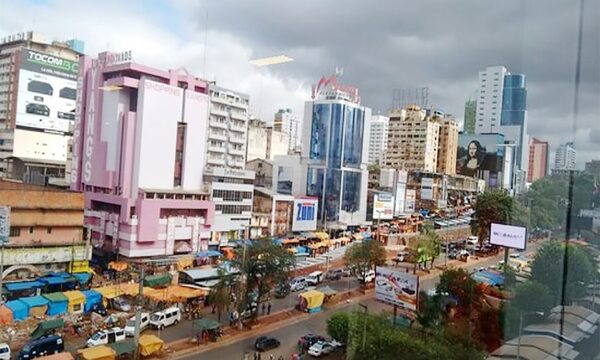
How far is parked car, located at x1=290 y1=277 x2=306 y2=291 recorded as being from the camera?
5.30m

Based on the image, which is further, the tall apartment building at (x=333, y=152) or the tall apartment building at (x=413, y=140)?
the tall apartment building at (x=413, y=140)

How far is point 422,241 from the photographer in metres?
6.03

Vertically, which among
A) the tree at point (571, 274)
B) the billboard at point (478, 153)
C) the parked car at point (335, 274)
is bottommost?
the parked car at point (335, 274)

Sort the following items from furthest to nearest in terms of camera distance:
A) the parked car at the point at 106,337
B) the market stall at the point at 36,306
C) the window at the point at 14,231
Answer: the window at the point at 14,231, the market stall at the point at 36,306, the parked car at the point at 106,337

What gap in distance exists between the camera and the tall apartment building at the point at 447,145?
11.3 meters

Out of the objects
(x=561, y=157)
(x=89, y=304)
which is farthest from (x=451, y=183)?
(x=561, y=157)

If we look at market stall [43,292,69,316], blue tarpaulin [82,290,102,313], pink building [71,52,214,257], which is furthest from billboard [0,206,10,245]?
pink building [71,52,214,257]

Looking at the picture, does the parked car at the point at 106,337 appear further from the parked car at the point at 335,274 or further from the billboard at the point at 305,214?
the billboard at the point at 305,214

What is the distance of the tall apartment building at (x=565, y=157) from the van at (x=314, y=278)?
4457 mm

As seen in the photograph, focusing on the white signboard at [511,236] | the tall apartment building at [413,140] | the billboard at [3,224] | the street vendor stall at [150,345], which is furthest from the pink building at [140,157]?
the tall apartment building at [413,140]

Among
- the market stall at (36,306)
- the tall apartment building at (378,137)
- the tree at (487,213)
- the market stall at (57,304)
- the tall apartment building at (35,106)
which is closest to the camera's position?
the tree at (487,213)

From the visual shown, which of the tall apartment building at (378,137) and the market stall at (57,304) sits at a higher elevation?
the tall apartment building at (378,137)

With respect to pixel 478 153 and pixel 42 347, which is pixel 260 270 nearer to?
pixel 42 347

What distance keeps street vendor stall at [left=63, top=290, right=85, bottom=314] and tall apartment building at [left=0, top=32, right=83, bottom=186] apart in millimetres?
7968
